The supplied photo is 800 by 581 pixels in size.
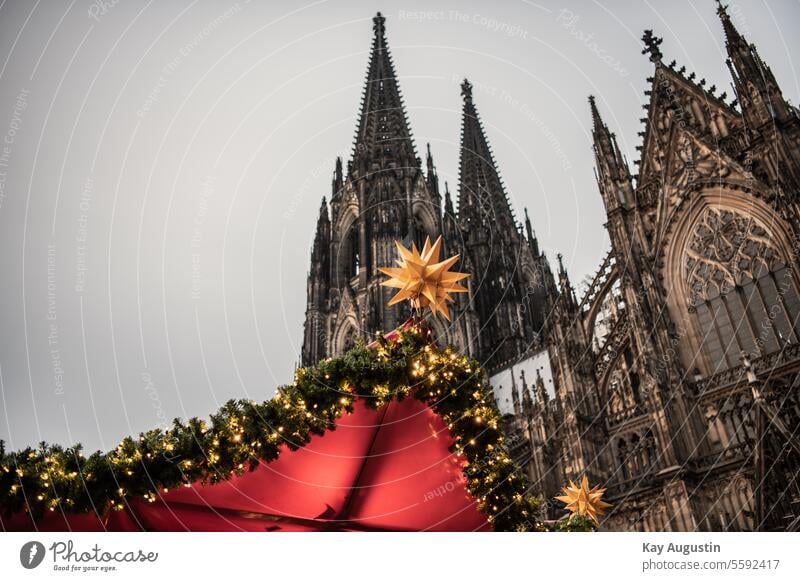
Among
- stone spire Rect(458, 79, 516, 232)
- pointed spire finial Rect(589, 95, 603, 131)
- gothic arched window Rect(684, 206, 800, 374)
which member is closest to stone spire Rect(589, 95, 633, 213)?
pointed spire finial Rect(589, 95, 603, 131)

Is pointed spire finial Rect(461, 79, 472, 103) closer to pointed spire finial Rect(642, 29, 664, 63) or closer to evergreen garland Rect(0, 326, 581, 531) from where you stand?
pointed spire finial Rect(642, 29, 664, 63)

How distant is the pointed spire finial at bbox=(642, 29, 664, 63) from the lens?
17.1m

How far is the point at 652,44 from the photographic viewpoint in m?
17.1

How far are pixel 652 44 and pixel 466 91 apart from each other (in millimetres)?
32309

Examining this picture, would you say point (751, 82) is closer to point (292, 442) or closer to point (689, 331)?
point (689, 331)

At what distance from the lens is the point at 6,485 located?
14.1 ft

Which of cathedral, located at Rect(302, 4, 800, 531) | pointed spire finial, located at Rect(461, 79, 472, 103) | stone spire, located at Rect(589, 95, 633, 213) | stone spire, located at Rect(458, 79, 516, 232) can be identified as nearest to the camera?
cathedral, located at Rect(302, 4, 800, 531)
